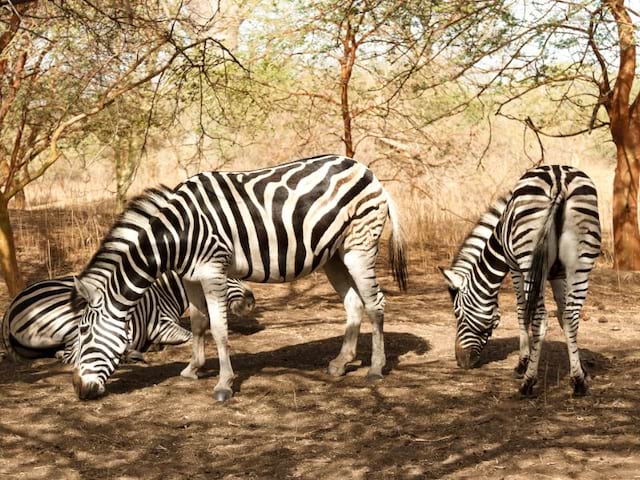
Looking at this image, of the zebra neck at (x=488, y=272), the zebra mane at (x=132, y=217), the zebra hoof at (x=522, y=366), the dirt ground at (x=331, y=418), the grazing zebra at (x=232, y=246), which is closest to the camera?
the dirt ground at (x=331, y=418)

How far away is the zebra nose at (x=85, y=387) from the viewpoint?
5.89 metres

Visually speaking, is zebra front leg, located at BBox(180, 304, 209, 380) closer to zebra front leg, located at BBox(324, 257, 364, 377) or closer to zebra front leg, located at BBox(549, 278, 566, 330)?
zebra front leg, located at BBox(324, 257, 364, 377)

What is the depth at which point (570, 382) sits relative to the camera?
568 cm

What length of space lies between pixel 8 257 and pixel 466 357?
538cm

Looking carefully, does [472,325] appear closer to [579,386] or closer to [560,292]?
[560,292]

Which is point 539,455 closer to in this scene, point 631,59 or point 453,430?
point 453,430

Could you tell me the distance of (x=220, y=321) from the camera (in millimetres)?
6156

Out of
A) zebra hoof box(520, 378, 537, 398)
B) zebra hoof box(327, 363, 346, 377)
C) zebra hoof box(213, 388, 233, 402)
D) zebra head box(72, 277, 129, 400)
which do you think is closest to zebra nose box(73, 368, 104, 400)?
zebra head box(72, 277, 129, 400)

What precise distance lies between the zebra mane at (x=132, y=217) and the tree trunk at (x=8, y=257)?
345cm

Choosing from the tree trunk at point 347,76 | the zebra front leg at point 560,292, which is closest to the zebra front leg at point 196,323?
the zebra front leg at point 560,292

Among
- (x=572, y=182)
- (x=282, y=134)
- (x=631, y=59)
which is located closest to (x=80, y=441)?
(x=572, y=182)

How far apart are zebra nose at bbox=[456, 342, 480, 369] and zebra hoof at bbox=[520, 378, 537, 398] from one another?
94cm

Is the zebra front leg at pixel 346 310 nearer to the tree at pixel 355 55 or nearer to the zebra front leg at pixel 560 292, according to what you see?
the zebra front leg at pixel 560 292

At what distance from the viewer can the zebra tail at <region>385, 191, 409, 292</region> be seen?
6918mm
